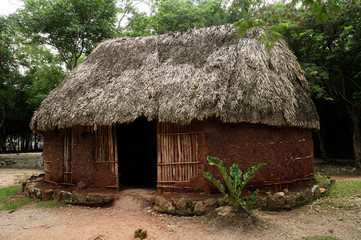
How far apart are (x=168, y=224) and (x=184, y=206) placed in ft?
1.79

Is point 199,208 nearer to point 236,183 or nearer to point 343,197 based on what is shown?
point 236,183

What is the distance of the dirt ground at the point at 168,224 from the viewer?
4.45 meters

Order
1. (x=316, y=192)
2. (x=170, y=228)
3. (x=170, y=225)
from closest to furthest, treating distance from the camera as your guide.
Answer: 1. (x=170, y=228)
2. (x=170, y=225)
3. (x=316, y=192)

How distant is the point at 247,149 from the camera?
6.04 meters

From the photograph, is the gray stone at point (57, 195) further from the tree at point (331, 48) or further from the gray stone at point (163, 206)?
the tree at point (331, 48)

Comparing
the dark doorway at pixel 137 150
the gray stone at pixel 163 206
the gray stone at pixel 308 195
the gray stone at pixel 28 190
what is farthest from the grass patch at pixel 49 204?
the gray stone at pixel 308 195

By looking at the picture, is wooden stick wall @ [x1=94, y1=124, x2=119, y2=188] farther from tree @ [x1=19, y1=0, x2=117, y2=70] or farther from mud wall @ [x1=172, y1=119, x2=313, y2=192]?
tree @ [x1=19, y1=0, x2=117, y2=70]

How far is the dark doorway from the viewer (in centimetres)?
934

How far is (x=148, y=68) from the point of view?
7.54 meters

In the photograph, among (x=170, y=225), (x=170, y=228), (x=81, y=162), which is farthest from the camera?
(x=81, y=162)

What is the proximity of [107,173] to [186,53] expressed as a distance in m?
4.22


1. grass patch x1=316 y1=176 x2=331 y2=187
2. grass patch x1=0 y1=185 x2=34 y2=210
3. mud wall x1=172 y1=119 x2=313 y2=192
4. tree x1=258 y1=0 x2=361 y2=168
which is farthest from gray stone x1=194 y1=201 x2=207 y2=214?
tree x1=258 y1=0 x2=361 y2=168

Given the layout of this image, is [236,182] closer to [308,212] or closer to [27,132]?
[308,212]

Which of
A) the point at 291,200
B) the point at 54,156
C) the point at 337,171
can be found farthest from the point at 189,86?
the point at 337,171
